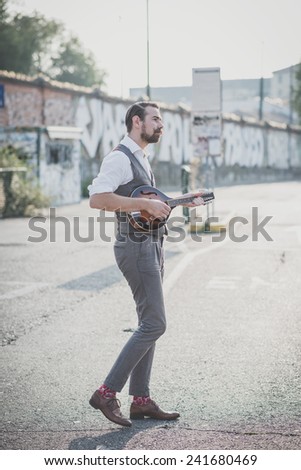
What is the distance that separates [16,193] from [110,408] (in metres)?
15.5

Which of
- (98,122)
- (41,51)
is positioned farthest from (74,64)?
(98,122)

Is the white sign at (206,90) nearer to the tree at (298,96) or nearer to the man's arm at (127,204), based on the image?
the man's arm at (127,204)

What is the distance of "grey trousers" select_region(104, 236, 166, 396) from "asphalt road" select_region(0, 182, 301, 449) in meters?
0.35

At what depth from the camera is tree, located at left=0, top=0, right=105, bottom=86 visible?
59125 millimetres

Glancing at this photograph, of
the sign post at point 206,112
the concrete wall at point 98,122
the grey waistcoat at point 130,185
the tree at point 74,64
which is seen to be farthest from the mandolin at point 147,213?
the tree at point 74,64

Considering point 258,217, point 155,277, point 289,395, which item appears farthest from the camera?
point 258,217

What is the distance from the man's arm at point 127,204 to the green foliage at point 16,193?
1520cm

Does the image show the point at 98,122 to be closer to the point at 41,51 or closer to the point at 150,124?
the point at 150,124

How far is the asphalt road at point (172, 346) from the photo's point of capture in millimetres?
4426

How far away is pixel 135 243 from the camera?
4508 mm

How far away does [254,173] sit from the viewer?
5475 cm
